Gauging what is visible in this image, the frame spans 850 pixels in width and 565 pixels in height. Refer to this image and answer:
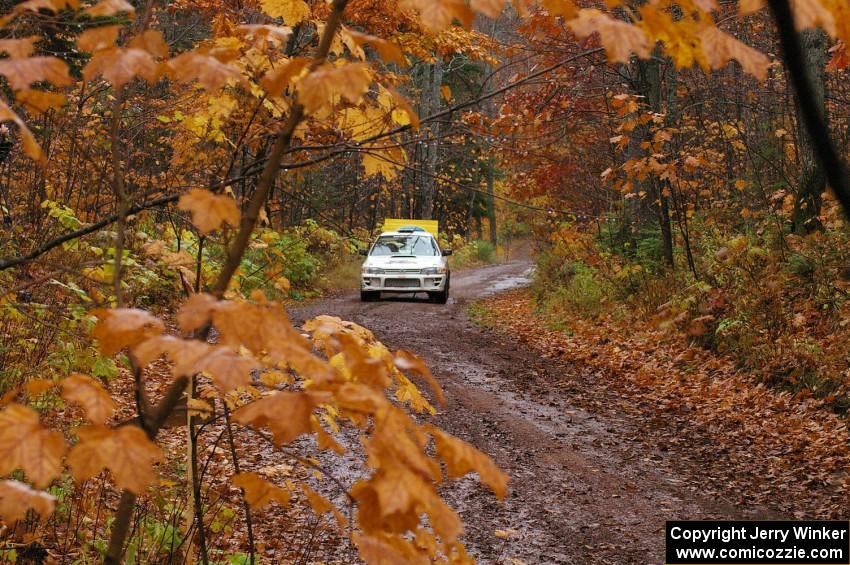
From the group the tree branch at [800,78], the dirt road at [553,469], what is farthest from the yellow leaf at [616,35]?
the dirt road at [553,469]

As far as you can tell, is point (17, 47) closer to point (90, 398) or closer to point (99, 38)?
point (99, 38)

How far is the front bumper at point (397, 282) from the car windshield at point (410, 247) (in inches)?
24.9

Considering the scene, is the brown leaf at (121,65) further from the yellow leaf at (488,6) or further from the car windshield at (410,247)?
the car windshield at (410,247)

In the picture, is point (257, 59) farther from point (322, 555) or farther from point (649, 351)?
point (649, 351)

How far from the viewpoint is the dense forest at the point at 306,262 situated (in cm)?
167

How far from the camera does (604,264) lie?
1480 centimetres

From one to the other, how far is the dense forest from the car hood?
1828mm

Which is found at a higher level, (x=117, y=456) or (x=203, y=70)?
(x=203, y=70)

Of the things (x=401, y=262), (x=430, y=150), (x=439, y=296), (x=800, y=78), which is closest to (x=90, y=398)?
(x=800, y=78)

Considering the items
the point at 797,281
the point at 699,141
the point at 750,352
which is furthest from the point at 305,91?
the point at 699,141

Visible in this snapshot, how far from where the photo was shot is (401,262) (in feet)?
57.8

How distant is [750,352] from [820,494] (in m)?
3.33

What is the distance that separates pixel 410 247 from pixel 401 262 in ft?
2.97

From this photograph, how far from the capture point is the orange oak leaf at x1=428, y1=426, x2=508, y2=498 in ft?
5.68
